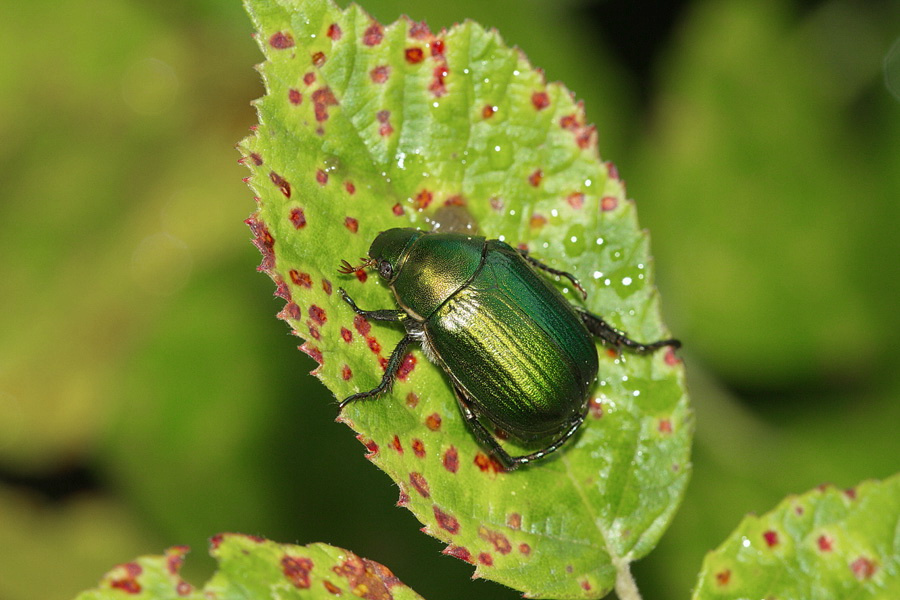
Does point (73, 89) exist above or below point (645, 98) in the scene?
above

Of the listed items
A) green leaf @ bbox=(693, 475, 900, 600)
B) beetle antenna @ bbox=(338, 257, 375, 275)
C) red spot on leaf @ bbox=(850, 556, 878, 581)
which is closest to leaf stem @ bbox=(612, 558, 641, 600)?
green leaf @ bbox=(693, 475, 900, 600)

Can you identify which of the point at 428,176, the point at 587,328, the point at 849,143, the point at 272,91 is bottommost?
the point at 849,143

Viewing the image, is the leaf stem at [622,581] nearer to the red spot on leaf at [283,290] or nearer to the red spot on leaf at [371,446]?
the red spot on leaf at [371,446]

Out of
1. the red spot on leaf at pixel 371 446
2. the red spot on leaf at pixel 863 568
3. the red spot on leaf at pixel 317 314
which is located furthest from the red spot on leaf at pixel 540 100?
the red spot on leaf at pixel 863 568

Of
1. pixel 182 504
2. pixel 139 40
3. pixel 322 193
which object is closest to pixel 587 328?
pixel 322 193

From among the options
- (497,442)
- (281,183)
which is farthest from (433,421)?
(281,183)

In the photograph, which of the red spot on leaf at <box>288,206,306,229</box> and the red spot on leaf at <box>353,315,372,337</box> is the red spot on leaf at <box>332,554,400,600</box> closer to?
the red spot on leaf at <box>353,315,372,337</box>

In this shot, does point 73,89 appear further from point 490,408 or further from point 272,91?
point 490,408
